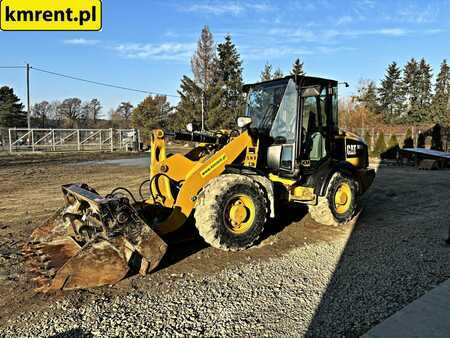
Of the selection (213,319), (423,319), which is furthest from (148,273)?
(423,319)

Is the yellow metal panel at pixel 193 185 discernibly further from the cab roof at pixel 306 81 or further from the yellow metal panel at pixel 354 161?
the yellow metal panel at pixel 354 161

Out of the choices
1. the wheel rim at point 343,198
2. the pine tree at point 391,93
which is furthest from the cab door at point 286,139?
the pine tree at point 391,93

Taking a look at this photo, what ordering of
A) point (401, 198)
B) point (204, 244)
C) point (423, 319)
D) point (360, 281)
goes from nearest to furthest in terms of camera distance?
point (423, 319)
point (360, 281)
point (204, 244)
point (401, 198)

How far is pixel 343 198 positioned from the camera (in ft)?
21.5

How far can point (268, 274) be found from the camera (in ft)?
14.5

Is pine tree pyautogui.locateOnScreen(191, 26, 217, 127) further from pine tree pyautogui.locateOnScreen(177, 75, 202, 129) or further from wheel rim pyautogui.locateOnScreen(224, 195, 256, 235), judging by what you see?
wheel rim pyautogui.locateOnScreen(224, 195, 256, 235)

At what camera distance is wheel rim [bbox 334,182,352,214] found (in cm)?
648

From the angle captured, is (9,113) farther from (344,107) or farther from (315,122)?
(315,122)

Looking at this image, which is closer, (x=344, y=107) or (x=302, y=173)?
(x=302, y=173)

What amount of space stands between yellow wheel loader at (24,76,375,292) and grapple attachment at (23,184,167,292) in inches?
0.4

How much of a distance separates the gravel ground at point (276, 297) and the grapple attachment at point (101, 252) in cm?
19

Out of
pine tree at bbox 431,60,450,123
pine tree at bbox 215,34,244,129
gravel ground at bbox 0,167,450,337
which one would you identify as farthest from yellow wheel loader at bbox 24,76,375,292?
pine tree at bbox 431,60,450,123

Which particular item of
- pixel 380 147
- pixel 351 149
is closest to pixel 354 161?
pixel 351 149

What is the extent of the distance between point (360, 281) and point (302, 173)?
240cm
